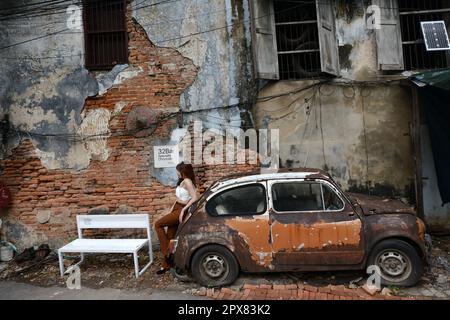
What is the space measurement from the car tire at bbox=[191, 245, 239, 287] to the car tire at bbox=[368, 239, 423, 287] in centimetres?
197

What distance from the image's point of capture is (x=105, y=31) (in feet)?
26.5

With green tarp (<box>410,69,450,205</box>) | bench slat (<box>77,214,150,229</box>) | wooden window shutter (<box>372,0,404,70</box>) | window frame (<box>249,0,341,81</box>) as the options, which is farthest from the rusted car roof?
wooden window shutter (<box>372,0,404,70</box>)

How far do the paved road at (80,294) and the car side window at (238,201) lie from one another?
4.28 ft

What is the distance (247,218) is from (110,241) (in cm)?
271

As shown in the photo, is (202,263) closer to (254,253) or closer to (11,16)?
(254,253)

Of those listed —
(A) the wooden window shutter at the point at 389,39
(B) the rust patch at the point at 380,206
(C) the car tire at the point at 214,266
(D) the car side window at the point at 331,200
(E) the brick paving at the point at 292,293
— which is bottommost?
(E) the brick paving at the point at 292,293

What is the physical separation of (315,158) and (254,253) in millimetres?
2995

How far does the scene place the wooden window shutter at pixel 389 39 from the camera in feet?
25.1

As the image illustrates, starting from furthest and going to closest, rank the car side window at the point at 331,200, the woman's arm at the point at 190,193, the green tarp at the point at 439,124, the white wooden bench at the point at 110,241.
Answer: the green tarp at the point at 439,124 → the white wooden bench at the point at 110,241 → the woman's arm at the point at 190,193 → the car side window at the point at 331,200

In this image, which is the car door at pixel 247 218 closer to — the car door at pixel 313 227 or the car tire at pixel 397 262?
the car door at pixel 313 227

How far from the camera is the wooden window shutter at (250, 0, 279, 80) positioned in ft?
24.8

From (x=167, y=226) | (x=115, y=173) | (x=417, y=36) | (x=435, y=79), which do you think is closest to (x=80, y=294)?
(x=167, y=226)

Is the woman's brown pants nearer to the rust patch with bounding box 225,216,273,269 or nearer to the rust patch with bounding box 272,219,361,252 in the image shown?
the rust patch with bounding box 225,216,273,269

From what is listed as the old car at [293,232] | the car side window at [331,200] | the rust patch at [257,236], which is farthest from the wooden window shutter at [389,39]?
the rust patch at [257,236]
